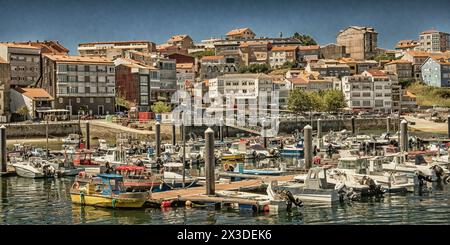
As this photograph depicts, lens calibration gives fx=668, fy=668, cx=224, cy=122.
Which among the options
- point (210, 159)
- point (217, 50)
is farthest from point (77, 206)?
point (217, 50)

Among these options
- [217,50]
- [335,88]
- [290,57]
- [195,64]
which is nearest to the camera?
[217,50]

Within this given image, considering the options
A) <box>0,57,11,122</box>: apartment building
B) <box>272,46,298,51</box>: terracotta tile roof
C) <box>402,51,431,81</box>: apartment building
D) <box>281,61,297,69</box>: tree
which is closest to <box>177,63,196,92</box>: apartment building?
<box>272,46,298,51</box>: terracotta tile roof

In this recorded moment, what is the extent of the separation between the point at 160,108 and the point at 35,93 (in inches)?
328

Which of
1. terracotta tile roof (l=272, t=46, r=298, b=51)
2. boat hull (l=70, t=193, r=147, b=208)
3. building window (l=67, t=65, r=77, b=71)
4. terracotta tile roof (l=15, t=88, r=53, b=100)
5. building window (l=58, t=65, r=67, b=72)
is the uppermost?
terracotta tile roof (l=272, t=46, r=298, b=51)

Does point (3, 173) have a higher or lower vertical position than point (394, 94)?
lower

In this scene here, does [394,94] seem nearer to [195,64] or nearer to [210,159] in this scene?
[195,64]

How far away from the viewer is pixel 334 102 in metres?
32.5

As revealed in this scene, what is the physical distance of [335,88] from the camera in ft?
121

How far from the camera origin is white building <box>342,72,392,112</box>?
86.2 ft

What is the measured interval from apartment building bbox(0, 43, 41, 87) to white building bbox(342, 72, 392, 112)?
13814 mm

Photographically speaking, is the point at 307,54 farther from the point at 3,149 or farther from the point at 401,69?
the point at 3,149

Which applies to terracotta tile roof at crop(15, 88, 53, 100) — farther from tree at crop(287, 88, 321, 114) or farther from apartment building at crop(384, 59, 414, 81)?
tree at crop(287, 88, 321, 114)
